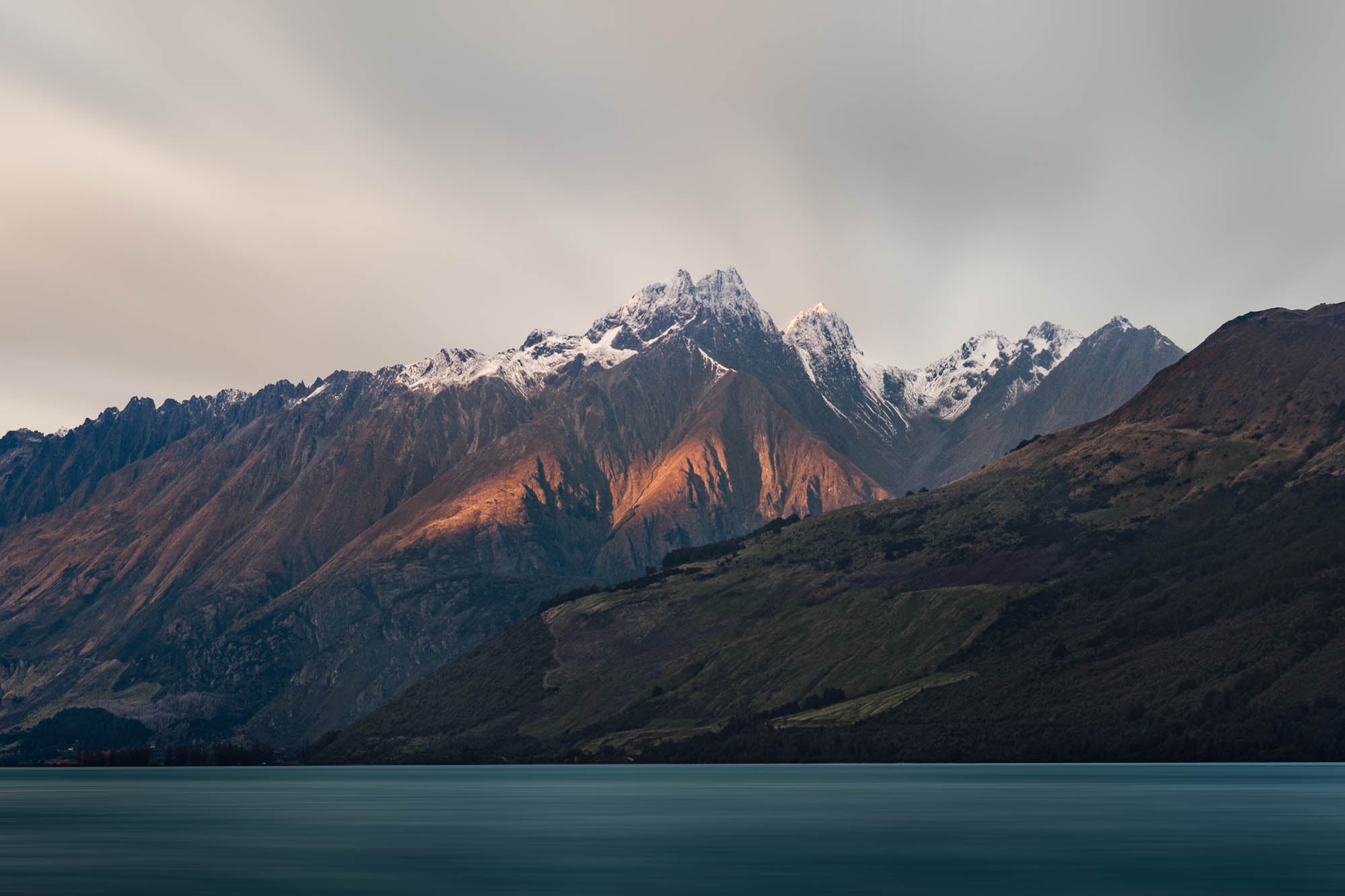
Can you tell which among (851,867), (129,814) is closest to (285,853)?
(851,867)

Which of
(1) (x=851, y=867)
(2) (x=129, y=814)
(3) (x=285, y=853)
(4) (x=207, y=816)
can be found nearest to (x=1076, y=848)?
(1) (x=851, y=867)

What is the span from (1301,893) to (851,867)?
29911 millimetres

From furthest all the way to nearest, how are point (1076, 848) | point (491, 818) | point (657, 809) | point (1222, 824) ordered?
point (657, 809), point (491, 818), point (1222, 824), point (1076, 848)

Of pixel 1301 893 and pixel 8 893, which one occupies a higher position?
pixel 8 893

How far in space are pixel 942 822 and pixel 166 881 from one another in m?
79.3

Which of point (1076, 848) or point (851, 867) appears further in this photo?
point (1076, 848)

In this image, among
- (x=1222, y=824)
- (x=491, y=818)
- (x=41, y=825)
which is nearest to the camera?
(x=1222, y=824)

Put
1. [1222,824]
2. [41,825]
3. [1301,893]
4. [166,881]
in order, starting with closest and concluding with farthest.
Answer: [1301,893]
[166,881]
[1222,824]
[41,825]

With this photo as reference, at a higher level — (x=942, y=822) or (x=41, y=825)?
(x=41, y=825)

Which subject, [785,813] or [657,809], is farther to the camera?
[657,809]

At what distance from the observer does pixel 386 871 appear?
96.8 metres

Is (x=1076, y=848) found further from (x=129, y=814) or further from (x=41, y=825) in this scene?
(x=129, y=814)

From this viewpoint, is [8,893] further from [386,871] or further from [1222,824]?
[1222,824]

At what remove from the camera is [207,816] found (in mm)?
165875
